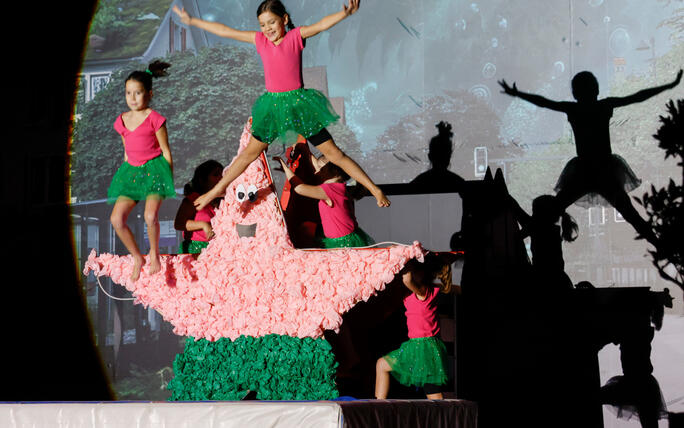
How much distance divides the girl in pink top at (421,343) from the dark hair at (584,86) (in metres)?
1.95

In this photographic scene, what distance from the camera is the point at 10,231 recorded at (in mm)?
6227

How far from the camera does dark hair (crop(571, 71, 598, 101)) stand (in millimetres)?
5160

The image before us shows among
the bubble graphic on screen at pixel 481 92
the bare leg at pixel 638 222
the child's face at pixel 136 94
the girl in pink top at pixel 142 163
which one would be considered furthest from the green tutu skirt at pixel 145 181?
the bare leg at pixel 638 222

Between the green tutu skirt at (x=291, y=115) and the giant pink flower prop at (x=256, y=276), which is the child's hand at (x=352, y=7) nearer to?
the green tutu skirt at (x=291, y=115)

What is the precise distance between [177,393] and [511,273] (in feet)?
6.77

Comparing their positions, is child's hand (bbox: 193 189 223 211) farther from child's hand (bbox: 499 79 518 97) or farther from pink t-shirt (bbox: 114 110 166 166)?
child's hand (bbox: 499 79 518 97)

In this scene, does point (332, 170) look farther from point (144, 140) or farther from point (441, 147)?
point (441, 147)

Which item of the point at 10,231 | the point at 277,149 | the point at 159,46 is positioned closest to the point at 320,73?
the point at 277,149

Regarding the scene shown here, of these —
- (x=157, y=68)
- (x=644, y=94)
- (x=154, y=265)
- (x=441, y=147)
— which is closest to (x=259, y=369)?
(x=154, y=265)

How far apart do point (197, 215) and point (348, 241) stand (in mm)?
1060

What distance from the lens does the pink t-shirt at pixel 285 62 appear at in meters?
3.86

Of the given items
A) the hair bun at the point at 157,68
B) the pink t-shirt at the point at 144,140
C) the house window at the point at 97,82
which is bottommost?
the pink t-shirt at the point at 144,140

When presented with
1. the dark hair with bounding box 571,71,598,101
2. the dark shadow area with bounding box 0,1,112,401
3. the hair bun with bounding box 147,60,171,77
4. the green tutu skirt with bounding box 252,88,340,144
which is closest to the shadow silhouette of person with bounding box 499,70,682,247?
the dark hair with bounding box 571,71,598,101

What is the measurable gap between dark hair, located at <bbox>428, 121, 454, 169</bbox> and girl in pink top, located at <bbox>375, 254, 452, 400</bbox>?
1.43 m
